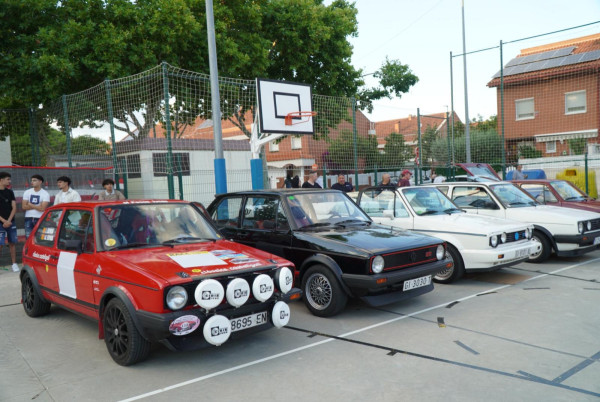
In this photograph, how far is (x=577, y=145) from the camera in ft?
88.2

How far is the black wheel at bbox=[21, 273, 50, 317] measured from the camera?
571cm

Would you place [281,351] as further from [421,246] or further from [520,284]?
[520,284]

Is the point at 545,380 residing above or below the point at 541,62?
below

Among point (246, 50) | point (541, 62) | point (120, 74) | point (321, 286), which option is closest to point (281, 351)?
point (321, 286)

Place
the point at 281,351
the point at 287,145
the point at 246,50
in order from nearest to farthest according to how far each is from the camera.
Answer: the point at 281,351
the point at 246,50
the point at 287,145

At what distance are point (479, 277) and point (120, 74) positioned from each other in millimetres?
12159

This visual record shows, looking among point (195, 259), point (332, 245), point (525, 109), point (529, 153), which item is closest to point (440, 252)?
point (332, 245)

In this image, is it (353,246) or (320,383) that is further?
(353,246)

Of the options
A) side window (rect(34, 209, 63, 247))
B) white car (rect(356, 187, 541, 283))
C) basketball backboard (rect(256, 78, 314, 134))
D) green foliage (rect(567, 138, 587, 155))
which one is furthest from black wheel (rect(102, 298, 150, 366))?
green foliage (rect(567, 138, 587, 155))

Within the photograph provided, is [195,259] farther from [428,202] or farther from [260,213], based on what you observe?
[428,202]

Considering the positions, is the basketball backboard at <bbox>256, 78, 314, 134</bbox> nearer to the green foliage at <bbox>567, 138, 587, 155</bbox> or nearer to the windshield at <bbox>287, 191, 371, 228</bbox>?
the windshield at <bbox>287, 191, 371, 228</bbox>

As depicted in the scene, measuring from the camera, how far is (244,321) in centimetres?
418

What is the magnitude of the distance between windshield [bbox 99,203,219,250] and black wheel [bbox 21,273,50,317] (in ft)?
5.61

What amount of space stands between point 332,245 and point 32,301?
3823 mm
